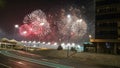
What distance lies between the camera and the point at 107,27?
73.1 m

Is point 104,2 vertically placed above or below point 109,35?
above

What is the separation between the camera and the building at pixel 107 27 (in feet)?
225

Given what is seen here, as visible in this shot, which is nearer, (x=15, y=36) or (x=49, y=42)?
(x=49, y=42)

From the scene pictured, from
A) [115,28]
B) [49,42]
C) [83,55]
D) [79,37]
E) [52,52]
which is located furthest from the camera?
[49,42]

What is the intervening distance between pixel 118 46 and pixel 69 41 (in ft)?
113

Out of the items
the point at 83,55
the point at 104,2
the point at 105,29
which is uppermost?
the point at 104,2

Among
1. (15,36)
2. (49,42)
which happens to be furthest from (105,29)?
(15,36)

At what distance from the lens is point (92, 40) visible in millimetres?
74062

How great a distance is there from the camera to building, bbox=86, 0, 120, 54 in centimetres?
6856

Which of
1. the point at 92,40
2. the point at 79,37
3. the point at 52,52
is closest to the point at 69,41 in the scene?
the point at 79,37

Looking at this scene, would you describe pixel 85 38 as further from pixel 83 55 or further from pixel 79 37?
pixel 83 55

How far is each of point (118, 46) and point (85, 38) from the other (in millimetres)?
34594

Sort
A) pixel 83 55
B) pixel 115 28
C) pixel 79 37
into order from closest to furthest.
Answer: pixel 83 55 < pixel 115 28 < pixel 79 37

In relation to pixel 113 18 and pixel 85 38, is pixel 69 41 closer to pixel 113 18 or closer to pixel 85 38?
pixel 85 38
